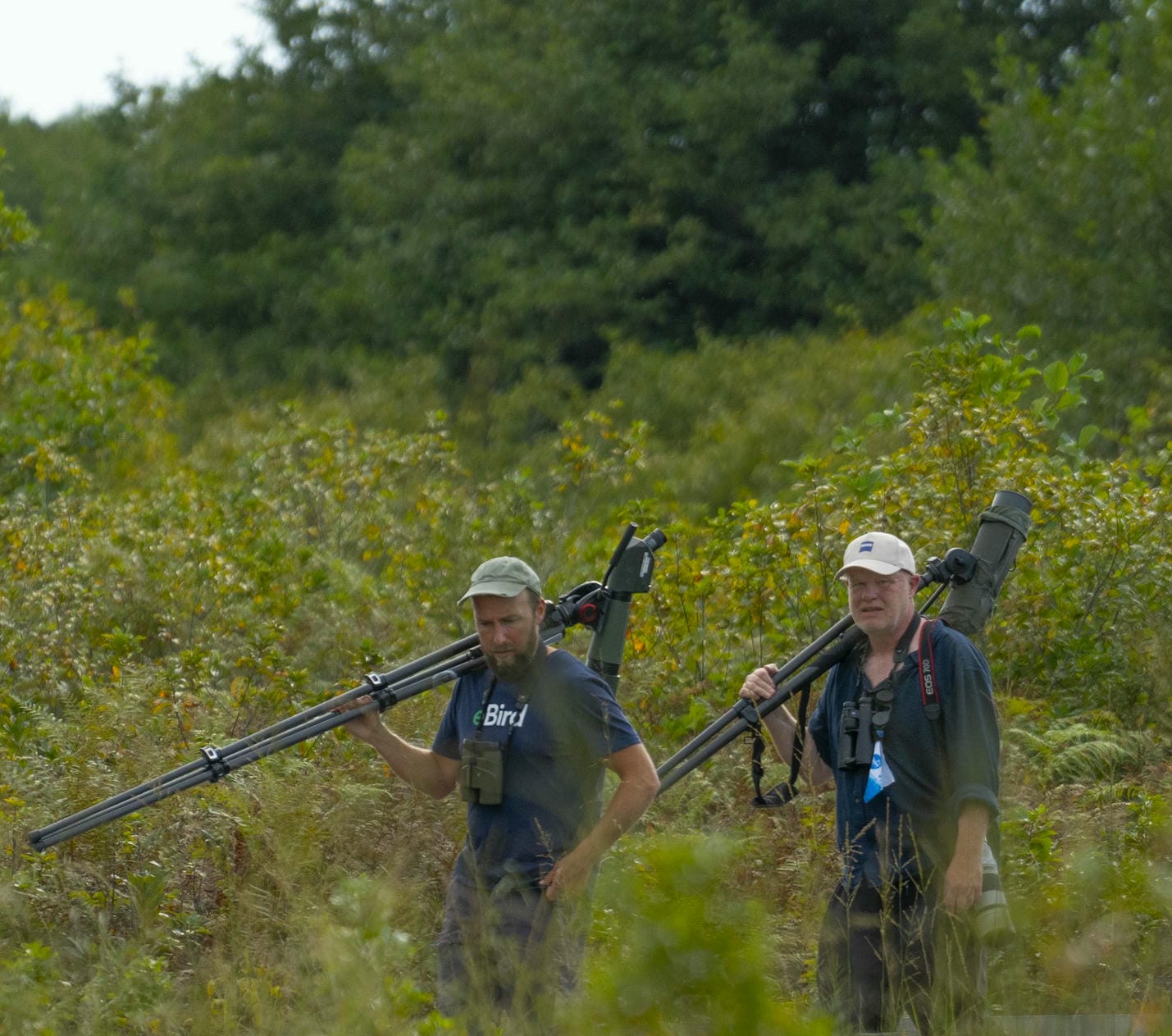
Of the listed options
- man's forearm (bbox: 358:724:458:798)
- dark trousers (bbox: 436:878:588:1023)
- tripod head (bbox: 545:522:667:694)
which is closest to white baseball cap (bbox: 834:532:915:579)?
tripod head (bbox: 545:522:667:694)

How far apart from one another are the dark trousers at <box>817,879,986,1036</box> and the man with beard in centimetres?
63

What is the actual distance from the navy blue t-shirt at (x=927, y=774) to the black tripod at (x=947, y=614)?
38 cm

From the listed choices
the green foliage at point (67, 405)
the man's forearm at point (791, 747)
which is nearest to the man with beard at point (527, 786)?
the man's forearm at point (791, 747)

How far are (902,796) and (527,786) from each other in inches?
40.2

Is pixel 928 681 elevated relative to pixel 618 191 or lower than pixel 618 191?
elevated

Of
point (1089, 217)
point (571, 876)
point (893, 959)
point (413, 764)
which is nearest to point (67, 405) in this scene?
point (1089, 217)

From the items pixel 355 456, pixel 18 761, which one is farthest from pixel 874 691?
pixel 355 456

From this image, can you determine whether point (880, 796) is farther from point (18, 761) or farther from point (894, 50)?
point (894, 50)

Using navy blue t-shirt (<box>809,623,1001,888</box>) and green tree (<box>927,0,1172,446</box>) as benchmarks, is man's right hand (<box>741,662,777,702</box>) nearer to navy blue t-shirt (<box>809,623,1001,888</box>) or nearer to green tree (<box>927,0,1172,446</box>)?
navy blue t-shirt (<box>809,623,1001,888</box>)

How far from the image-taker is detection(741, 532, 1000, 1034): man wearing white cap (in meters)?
4.38

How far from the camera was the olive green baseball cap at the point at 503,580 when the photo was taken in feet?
15.9

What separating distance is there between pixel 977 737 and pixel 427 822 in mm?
2878

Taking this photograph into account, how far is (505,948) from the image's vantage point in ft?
14.5

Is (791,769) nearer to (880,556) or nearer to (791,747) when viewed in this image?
(791,747)
